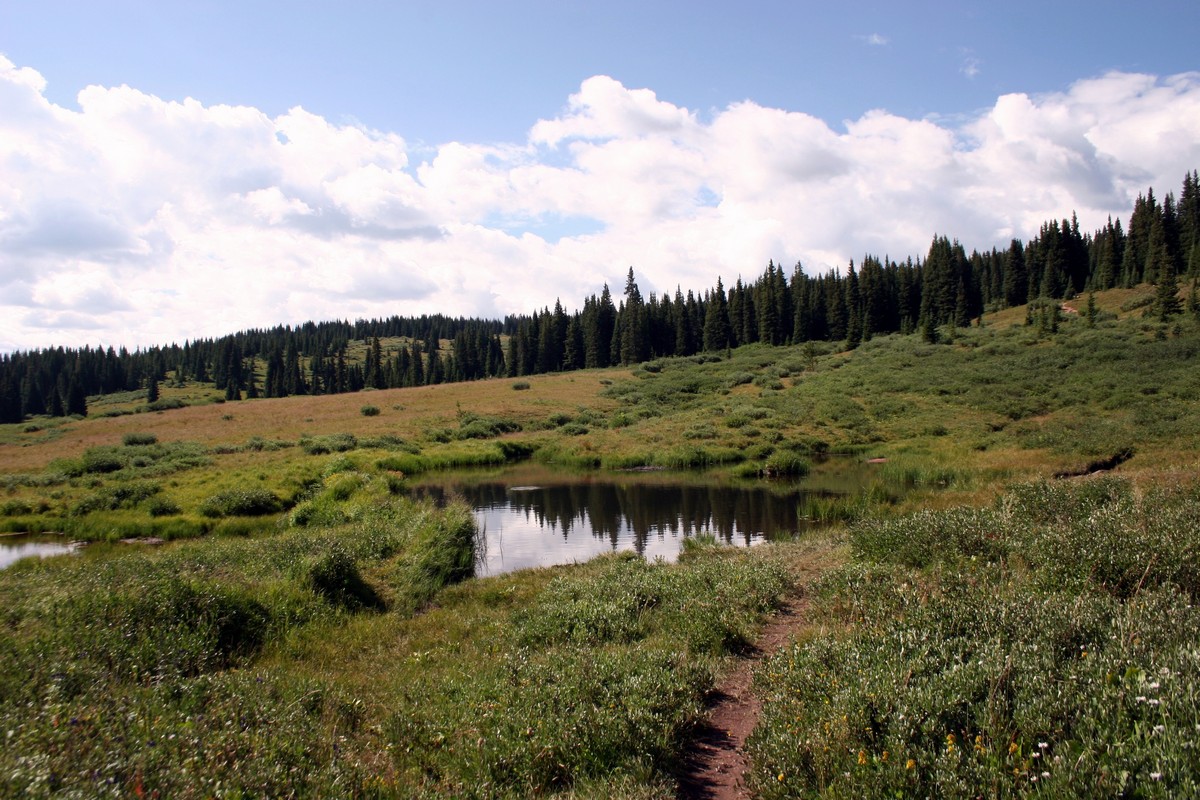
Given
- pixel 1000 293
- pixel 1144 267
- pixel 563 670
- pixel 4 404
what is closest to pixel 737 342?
pixel 1000 293

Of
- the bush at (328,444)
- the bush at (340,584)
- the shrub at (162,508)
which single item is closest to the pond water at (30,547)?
the shrub at (162,508)

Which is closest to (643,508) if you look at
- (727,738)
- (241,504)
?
(241,504)

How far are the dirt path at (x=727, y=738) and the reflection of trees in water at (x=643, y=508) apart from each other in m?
12.1

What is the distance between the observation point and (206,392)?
141375mm

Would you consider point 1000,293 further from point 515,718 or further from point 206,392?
point 206,392

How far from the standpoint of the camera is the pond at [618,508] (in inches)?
835

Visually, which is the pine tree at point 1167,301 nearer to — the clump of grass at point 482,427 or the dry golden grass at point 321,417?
the dry golden grass at point 321,417

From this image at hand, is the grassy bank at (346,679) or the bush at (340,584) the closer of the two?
the grassy bank at (346,679)

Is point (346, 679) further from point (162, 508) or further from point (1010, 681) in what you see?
point (162, 508)

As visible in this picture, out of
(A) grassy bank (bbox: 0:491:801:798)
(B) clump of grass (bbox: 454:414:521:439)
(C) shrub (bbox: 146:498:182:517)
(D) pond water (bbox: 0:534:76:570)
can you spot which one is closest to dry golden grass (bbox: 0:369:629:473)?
(B) clump of grass (bbox: 454:414:521:439)

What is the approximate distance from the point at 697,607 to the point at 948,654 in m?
4.90

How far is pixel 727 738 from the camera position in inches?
271

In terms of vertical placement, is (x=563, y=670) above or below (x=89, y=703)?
below

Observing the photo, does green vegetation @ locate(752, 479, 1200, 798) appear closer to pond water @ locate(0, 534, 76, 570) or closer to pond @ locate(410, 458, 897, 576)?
pond @ locate(410, 458, 897, 576)
